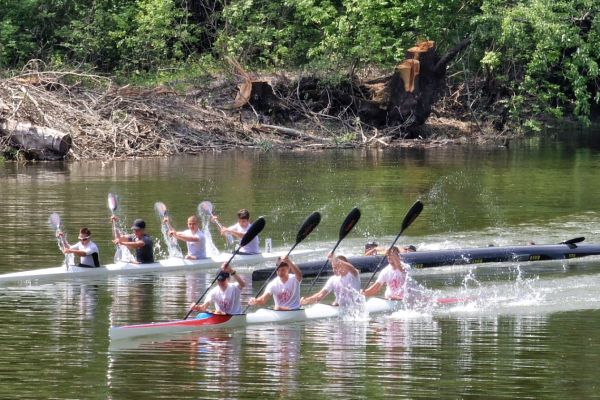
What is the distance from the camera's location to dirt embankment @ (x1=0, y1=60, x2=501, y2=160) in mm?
39156

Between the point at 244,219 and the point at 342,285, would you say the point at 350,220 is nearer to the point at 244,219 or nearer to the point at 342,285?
the point at 342,285

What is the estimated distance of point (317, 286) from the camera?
70.3ft

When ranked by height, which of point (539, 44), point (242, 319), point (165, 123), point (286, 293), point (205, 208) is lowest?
point (242, 319)

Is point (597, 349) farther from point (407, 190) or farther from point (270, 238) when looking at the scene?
point (407, 190)

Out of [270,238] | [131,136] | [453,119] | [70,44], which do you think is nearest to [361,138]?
[453,119]

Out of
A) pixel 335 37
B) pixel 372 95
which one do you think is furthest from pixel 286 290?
pixel 372 95

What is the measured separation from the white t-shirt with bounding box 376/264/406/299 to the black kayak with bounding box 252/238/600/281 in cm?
274

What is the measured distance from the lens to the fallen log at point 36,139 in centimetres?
3853

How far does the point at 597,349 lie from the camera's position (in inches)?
628

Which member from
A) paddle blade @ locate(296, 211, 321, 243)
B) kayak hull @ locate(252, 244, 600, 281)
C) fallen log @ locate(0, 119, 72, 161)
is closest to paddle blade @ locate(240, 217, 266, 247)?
paddle blade @ locate(296, 211, 321, 243)

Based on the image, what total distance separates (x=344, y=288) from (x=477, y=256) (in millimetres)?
5318

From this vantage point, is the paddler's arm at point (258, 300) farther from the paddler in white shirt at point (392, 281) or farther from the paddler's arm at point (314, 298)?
the paddler in white shirt at point (392, 281)

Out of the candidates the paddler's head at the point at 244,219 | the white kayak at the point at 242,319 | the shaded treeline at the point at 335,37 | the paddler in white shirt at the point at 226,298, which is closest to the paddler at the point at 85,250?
the paddler's head at the point at 244,219

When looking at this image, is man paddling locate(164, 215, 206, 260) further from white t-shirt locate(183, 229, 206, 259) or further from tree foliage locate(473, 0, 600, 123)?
tree foliage locate(473, 0, 600, 123)
